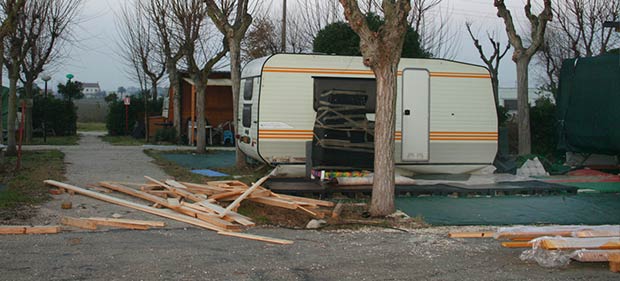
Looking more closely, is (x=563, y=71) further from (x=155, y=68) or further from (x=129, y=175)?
(x=155, y=68)

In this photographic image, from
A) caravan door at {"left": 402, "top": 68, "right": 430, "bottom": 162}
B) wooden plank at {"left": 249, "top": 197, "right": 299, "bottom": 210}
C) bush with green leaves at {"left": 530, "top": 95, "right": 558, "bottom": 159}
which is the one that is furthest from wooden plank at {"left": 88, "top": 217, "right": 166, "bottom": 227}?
bush with green leaves at {"left": 530, "top": 95, "right": 558, "bottom": 159}

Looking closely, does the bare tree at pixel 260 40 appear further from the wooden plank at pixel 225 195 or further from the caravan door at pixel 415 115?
the wooden plank at pixel 225 195

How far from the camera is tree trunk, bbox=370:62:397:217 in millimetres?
9367

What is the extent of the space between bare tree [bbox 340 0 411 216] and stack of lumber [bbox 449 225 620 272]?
229 centimetres

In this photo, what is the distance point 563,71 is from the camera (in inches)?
653

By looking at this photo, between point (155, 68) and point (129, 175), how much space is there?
19.8 meters

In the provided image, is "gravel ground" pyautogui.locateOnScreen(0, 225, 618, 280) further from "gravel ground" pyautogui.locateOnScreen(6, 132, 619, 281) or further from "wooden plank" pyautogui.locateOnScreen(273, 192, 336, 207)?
"wooden plank" pyautogui.locateOnScreen(273, 192, 336, 207)

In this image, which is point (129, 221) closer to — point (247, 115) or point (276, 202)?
point (276, 202)

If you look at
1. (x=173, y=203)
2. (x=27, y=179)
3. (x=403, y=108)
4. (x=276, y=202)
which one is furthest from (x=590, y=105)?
(x=27, y=179)

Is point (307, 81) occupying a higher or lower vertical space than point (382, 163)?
higher

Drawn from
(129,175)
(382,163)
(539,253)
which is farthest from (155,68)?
(539,253)

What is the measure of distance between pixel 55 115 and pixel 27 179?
18829 mm

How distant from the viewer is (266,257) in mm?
7070

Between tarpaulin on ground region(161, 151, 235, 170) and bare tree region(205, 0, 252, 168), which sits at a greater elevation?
bare tree region(205, 0, 252, 168)
